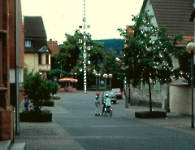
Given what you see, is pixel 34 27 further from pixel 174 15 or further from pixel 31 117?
pixel 31 117

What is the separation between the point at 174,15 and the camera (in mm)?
44625


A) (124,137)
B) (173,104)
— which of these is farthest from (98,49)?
(124,137)

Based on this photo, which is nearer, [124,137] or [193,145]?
[193,145]

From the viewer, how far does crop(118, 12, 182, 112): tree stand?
30188 mm

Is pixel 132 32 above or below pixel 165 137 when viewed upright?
above

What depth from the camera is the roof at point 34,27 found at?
85.7 metres

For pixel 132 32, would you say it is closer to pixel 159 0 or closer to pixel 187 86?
pixel 187 86

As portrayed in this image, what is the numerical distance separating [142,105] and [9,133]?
37.7 m

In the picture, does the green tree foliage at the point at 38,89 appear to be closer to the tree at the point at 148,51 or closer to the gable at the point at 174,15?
the tree at the point at 148,51

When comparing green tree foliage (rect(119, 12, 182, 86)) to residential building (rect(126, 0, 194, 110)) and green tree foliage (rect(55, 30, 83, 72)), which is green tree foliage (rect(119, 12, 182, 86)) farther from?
green tree foliage (rect(55, 30, 83, 72))

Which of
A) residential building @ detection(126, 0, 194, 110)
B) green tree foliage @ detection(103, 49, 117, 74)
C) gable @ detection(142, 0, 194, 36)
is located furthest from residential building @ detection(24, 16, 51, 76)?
gable @ detection(142, 0, 194, 36)

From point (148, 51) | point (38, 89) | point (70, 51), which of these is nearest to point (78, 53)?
point (70, 51)

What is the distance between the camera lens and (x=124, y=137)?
17.0m

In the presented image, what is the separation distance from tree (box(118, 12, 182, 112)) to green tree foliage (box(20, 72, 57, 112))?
582 centimetres
